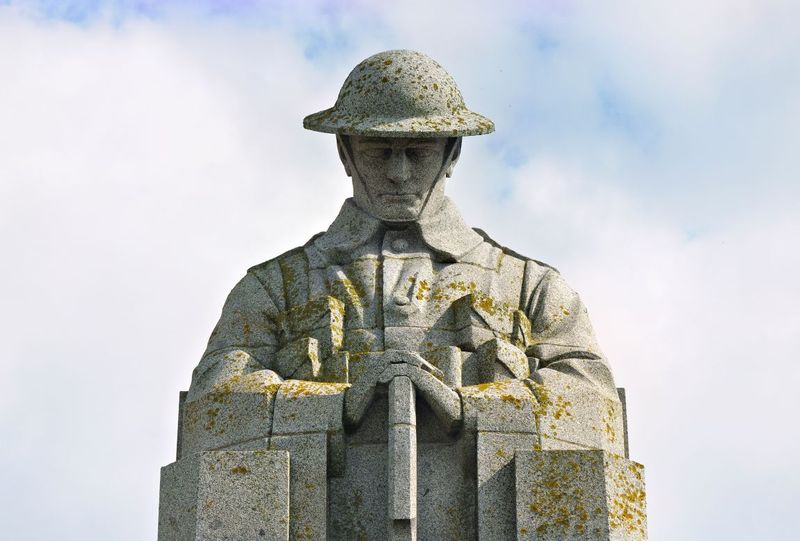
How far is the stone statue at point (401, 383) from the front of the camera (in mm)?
21766

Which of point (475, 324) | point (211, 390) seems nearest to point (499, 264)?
point (475, 324)

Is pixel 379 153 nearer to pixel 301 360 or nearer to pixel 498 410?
pixel 301 360

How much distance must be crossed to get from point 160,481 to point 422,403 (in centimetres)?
257

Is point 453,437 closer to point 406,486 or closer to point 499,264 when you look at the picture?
point 406,486

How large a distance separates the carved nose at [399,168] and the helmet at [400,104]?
0.33m

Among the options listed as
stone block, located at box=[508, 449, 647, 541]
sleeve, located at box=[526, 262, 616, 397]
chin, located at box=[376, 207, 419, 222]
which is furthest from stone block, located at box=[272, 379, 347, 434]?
chin, located at box=[376, 207, 419, 222]

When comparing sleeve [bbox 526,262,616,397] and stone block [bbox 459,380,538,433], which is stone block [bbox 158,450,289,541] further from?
sleeve [bbox 526,262,616,397]

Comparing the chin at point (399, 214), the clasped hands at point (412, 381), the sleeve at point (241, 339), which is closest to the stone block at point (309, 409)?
the clasped hands at point (412, 381)

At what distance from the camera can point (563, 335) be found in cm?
2383

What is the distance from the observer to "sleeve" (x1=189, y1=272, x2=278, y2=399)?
922 inches

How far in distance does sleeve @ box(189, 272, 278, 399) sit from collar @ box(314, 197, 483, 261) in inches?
32.7

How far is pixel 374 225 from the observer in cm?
2427

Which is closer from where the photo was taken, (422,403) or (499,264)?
(422,403)

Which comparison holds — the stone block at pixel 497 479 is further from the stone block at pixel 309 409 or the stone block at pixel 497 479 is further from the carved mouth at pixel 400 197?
the carved mouth at pixel 400 197
